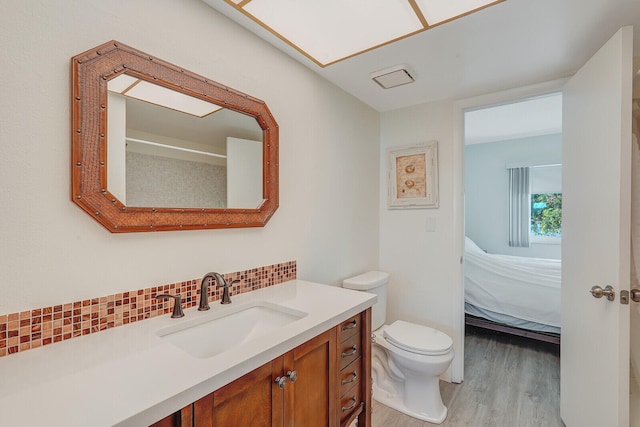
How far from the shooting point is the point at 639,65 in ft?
5.52

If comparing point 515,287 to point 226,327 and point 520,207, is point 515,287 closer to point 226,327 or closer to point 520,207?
point 520,207

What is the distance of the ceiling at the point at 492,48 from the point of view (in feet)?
4.36

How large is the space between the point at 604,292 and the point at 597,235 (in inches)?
11.1

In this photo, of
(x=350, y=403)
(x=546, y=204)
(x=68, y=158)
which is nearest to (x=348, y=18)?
(x=68, y=158)

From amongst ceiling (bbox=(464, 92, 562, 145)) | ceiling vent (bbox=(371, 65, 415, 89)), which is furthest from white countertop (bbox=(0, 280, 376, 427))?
ceiling (bbox=(464, 92, 562, 145))

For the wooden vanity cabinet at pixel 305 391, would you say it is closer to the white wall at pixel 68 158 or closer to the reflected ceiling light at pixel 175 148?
the white wall at pixel 68 158

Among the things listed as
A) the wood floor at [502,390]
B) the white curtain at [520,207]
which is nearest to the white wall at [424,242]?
the wood floor at [502,390]

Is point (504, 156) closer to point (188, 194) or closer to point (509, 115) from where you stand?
point (509, 115)

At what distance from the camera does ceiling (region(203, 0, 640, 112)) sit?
133 centimetres

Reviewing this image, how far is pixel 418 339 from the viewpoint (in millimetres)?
1908

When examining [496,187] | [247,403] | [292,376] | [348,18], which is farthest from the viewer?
[496,187]

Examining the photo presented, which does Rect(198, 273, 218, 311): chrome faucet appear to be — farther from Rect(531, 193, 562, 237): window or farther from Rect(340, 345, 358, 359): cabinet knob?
Rect(531, 193, 562, 237): window

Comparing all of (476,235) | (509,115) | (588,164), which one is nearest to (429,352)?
(588,164)

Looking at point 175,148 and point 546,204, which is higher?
point 175,148
